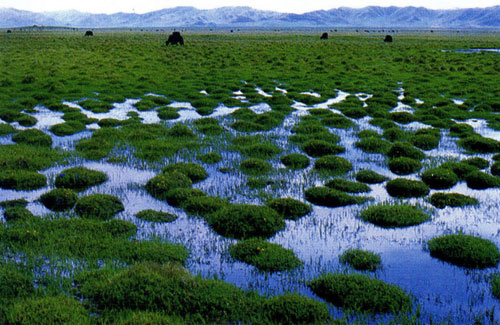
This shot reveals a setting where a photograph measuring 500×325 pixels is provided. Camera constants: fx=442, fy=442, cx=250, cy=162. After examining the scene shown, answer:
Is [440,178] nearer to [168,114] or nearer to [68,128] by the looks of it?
[168,114]

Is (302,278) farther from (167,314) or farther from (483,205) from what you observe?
(483,205)

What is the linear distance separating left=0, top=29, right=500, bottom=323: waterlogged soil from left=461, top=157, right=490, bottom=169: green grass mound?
76 centimetres

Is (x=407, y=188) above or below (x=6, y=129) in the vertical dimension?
below

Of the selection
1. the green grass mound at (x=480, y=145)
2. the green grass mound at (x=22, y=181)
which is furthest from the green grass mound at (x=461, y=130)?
the green grass mound at (x=22, y=181)

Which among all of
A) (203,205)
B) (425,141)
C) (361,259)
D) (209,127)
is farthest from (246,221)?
(425,141)

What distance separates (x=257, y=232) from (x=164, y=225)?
2.20m

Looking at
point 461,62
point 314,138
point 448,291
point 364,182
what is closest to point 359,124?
point 314,138

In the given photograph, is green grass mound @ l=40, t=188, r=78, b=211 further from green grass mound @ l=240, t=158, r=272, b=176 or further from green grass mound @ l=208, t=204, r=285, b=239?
green grass mound @ l=240, t=158, r=272, b=176

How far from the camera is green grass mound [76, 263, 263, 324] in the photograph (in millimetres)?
7059

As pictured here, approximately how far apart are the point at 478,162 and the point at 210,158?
9.27 m

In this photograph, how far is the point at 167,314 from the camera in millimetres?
6973

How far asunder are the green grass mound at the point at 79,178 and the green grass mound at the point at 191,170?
2.05m

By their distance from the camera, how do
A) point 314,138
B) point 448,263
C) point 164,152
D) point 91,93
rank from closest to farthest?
point 448,263 → point 164,152 → point 314,138 → point 91,93

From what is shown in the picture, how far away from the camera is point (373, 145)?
57.1 feet
